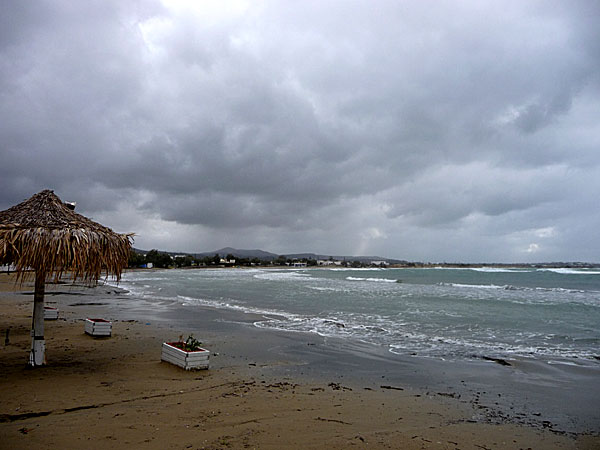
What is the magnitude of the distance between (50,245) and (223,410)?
4.17 m

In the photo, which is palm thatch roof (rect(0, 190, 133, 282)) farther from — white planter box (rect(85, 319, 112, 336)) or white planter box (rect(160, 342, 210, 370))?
white planter box (rect(85, 319, 112, 336))

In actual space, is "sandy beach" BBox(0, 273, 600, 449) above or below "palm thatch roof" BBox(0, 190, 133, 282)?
below

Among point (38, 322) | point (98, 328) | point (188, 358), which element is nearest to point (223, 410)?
point (188, 358)

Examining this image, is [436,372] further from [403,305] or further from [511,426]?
[403,305]

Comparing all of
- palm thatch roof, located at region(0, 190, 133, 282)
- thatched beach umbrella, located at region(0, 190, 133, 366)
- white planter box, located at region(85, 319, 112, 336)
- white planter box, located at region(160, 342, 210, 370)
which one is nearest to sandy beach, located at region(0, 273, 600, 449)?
white planter box, located at region(160, 342, 210, 370)

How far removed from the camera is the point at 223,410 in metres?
6.12

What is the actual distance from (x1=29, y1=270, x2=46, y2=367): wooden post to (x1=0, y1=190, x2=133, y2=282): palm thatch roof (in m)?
0.22

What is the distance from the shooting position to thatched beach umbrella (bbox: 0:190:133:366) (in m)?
7.14

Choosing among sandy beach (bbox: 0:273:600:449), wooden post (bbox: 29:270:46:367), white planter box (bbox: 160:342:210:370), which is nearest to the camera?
sandy beach (bbox: 0:273:600:449)

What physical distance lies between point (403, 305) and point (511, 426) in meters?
19.7

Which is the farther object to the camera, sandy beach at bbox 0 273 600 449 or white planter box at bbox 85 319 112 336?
white planter box at bbox 85 319 112 336

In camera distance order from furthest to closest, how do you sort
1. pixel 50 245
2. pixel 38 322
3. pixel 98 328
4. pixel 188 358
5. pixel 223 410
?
pixel 98 328
pixel 188 358
pixel 38 322
pixel 50 245
pixel 223 410

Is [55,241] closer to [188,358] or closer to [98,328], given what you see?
[188,358]

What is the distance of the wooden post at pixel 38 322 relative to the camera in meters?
7.55
